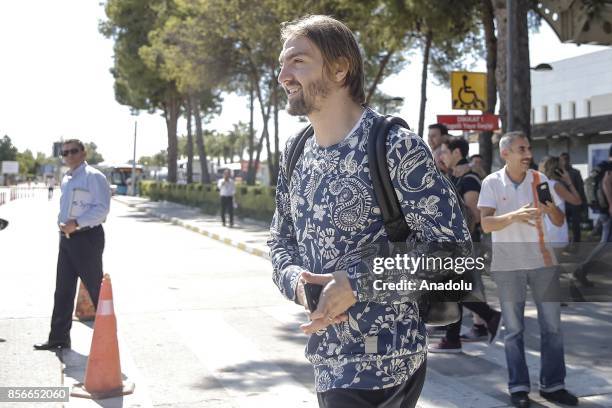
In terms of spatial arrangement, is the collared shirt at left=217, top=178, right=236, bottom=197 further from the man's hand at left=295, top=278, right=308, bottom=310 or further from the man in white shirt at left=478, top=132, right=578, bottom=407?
the man's hand at left=295, top=278, right=308, bottom=310

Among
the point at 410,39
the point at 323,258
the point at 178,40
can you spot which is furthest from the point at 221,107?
the point at 323,258

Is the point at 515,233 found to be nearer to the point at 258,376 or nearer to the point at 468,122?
the point at 258,376

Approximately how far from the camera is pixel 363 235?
1944 mm

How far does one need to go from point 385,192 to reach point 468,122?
11.2 metres

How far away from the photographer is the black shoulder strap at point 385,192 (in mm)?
1900

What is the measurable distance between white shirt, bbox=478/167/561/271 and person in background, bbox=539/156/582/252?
1.20m

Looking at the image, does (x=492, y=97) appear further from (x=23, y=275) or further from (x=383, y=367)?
(x=383, y=367)

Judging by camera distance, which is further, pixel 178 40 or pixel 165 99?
pixel 165 99

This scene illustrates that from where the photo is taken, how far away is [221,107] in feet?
153

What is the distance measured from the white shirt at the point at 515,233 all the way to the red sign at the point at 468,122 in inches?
303

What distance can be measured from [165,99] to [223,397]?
38.3 m

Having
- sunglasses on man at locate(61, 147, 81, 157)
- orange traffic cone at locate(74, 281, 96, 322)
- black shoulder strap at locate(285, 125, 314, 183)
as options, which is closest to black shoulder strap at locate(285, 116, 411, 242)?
black shoulder strap at locate(285, 125, 314, 183)

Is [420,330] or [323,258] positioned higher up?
[323,258]

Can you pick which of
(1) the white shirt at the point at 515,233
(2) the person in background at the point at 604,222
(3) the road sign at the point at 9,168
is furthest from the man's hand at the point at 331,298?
(3) the road sign at the point at 9,168
